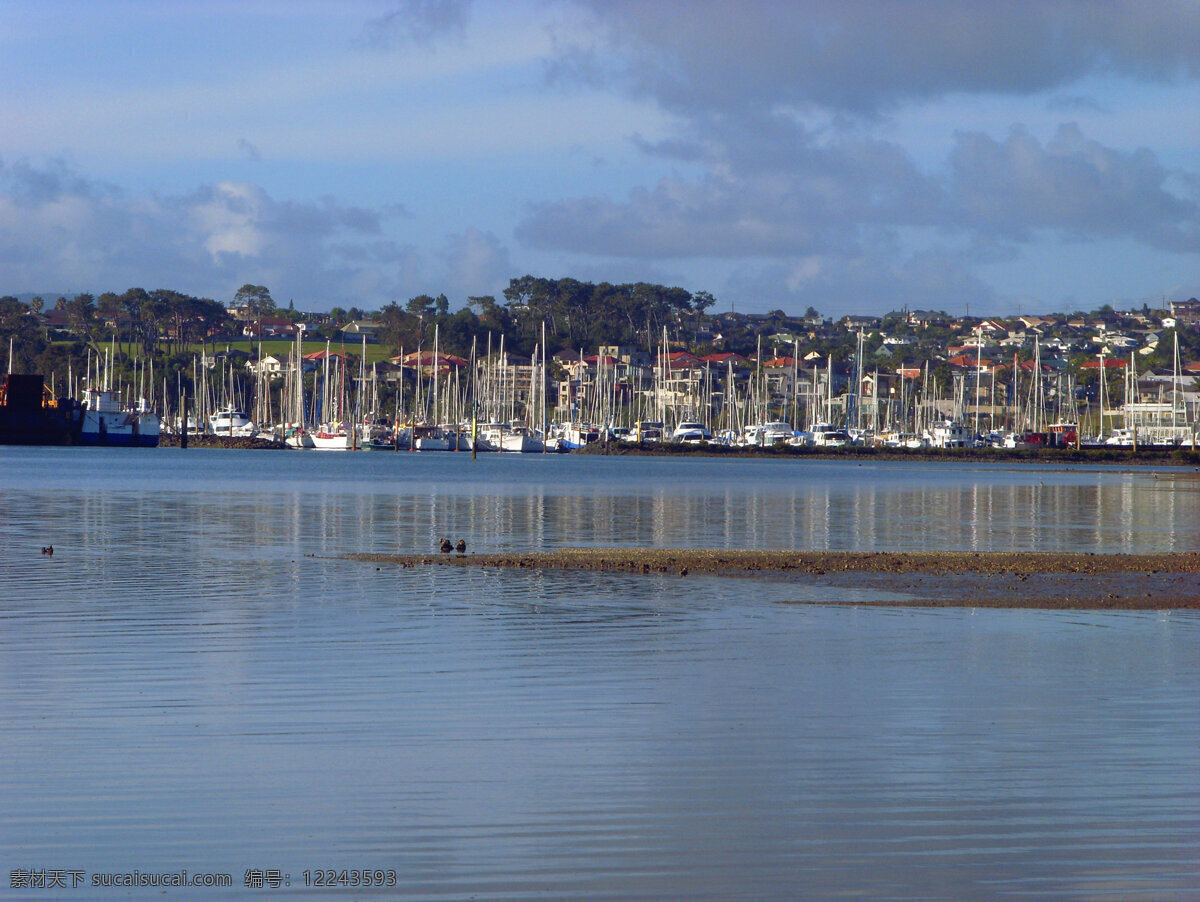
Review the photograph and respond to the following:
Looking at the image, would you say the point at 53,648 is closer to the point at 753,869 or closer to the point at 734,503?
the point at 753,869

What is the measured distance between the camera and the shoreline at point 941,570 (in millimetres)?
23328

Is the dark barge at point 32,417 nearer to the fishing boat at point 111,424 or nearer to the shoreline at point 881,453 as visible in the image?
the fishing boat at point 111,424

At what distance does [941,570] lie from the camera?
90.6 feet

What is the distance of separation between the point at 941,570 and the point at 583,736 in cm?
1641

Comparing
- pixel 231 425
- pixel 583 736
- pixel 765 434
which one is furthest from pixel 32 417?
pixel 583 736

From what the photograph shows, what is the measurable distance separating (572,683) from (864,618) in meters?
6.89

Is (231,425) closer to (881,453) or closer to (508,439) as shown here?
(508,439)

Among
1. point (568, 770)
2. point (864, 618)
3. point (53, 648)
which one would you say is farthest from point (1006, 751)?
point (53, 648)

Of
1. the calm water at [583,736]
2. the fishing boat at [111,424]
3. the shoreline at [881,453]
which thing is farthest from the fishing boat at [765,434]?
the calm water at [583,736]

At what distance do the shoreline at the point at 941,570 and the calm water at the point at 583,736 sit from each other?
1.25m

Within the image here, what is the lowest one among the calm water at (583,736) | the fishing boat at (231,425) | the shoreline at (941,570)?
the calm water at (583,736)

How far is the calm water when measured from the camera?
29.5 feet

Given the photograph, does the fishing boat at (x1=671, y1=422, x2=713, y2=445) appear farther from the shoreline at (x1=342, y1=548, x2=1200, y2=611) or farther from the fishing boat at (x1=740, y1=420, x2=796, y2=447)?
the shoreline at (x1=342, y1=548, x2=1200, y2=611)

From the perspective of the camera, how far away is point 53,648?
17.0 m
